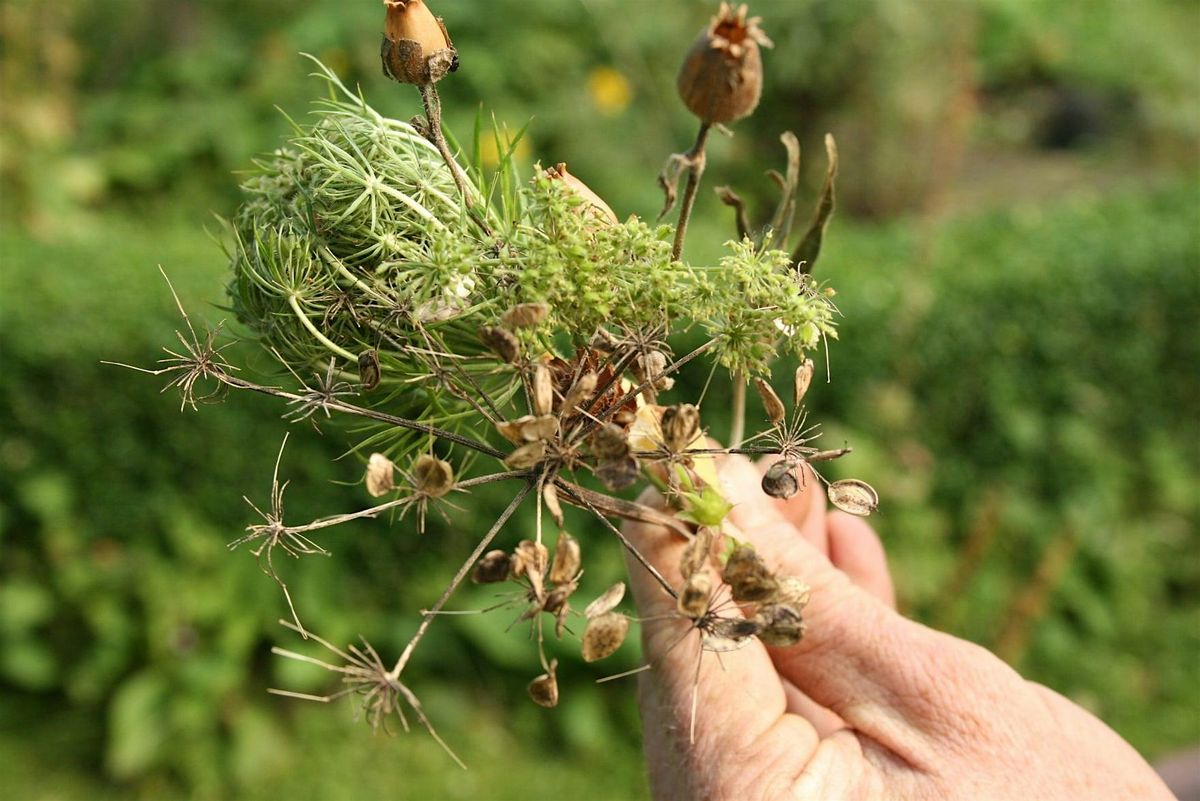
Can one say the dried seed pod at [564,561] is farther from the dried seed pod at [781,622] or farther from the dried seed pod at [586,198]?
the dried seed pod at [586,198]

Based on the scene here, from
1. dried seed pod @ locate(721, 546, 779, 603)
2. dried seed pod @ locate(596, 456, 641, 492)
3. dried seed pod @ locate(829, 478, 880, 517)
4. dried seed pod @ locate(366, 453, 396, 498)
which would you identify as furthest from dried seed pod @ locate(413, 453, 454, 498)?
dried seed pod @ locate(829, 478, 880, 517)

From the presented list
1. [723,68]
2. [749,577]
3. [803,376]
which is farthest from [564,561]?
[723,68]

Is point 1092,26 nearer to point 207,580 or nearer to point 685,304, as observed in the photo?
point 207,580

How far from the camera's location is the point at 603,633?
1013mm

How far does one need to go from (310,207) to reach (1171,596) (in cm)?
436

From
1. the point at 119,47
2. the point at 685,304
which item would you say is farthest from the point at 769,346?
the point at 119,47

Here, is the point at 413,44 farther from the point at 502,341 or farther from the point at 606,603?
the point at 606,603

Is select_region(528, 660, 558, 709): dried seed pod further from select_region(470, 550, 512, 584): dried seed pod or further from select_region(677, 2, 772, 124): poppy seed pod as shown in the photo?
select_region(677, 2, 772, 124): poppy seed pod

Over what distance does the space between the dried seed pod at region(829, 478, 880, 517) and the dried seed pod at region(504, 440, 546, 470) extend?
12.2 inches

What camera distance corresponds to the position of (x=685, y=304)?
3.21 feet

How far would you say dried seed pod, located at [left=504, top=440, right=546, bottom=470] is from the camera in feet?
3.03

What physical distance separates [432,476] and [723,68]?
0.45 meters

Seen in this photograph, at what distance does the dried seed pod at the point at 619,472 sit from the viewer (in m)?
0.92

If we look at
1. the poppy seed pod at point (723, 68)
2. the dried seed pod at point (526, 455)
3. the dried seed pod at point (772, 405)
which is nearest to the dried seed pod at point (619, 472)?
the dried seed pod at point (526, 455)
